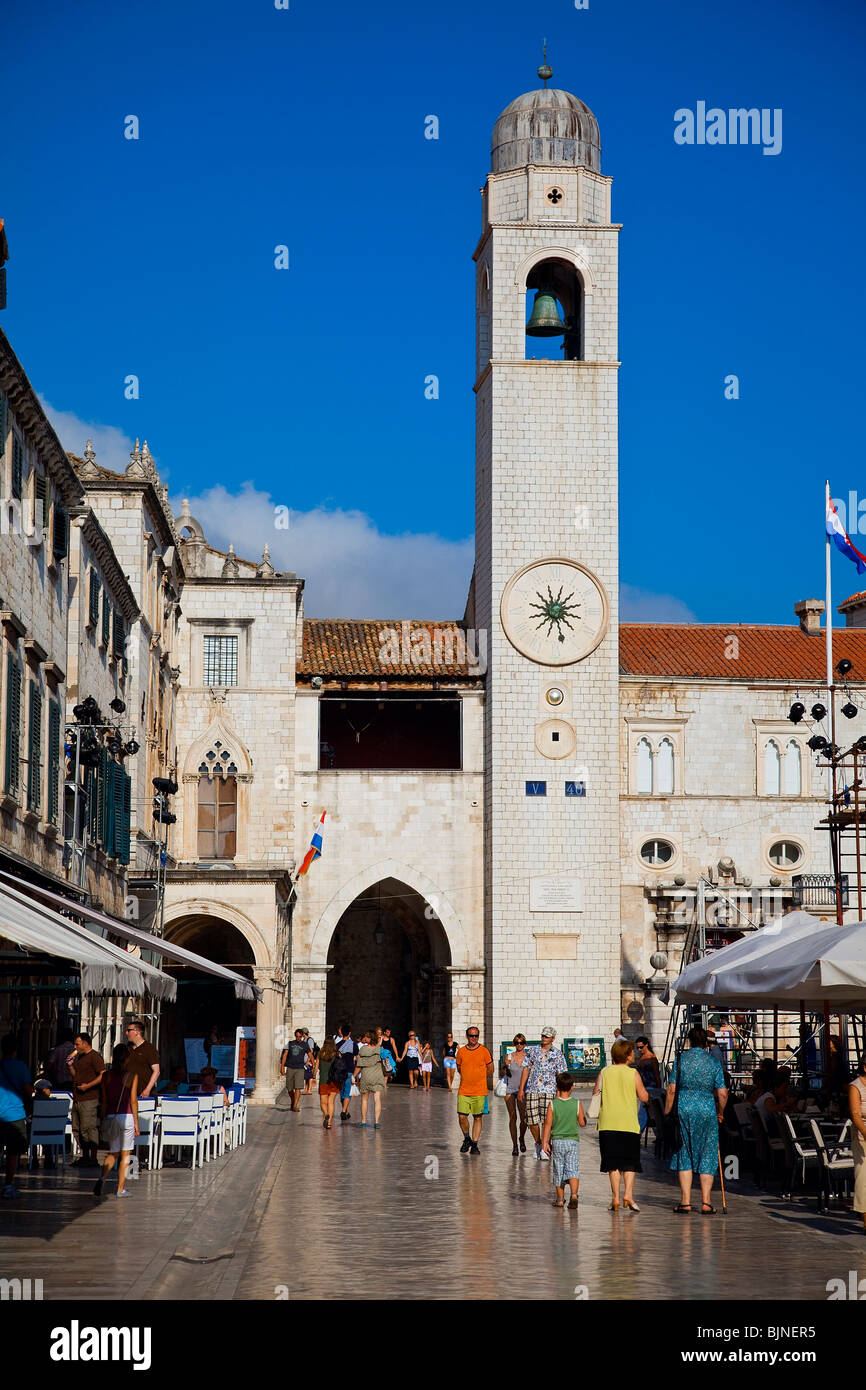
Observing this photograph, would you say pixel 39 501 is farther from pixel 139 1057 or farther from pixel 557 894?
pixel 557 894

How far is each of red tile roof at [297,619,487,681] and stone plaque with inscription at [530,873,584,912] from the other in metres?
5.80

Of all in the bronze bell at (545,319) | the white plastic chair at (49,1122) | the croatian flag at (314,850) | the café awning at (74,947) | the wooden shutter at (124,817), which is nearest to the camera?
the café awning at (74,947)

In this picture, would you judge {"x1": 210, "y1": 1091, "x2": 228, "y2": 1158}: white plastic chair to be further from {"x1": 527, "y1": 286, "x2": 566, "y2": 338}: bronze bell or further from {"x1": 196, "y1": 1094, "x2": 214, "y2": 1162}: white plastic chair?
{"x1": 527, "y1": 286, "x2": 566, "y2": 338}: bronze bell

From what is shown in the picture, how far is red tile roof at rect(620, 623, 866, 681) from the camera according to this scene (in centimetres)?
4750

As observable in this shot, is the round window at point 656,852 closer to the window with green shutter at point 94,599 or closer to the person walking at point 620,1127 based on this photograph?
the window with green shutter at point 94,599

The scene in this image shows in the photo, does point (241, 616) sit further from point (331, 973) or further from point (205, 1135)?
point (205, 1135)

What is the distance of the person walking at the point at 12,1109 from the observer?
15.0 meters

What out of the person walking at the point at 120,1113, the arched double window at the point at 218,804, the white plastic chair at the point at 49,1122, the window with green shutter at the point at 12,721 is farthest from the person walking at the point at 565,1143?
the arched double window at the point at 218,804

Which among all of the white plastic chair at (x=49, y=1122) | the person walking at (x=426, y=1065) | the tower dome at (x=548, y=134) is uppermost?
the tower dome at (x=548, y=134)

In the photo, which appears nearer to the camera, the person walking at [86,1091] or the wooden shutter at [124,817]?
the person walking at [86,1091]

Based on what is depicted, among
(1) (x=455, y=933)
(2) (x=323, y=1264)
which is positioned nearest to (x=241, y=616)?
(1) (x=455, y=933)

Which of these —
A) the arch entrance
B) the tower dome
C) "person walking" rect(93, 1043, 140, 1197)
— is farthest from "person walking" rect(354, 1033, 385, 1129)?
the tower dome

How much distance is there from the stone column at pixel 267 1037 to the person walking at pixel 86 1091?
59.8ft
